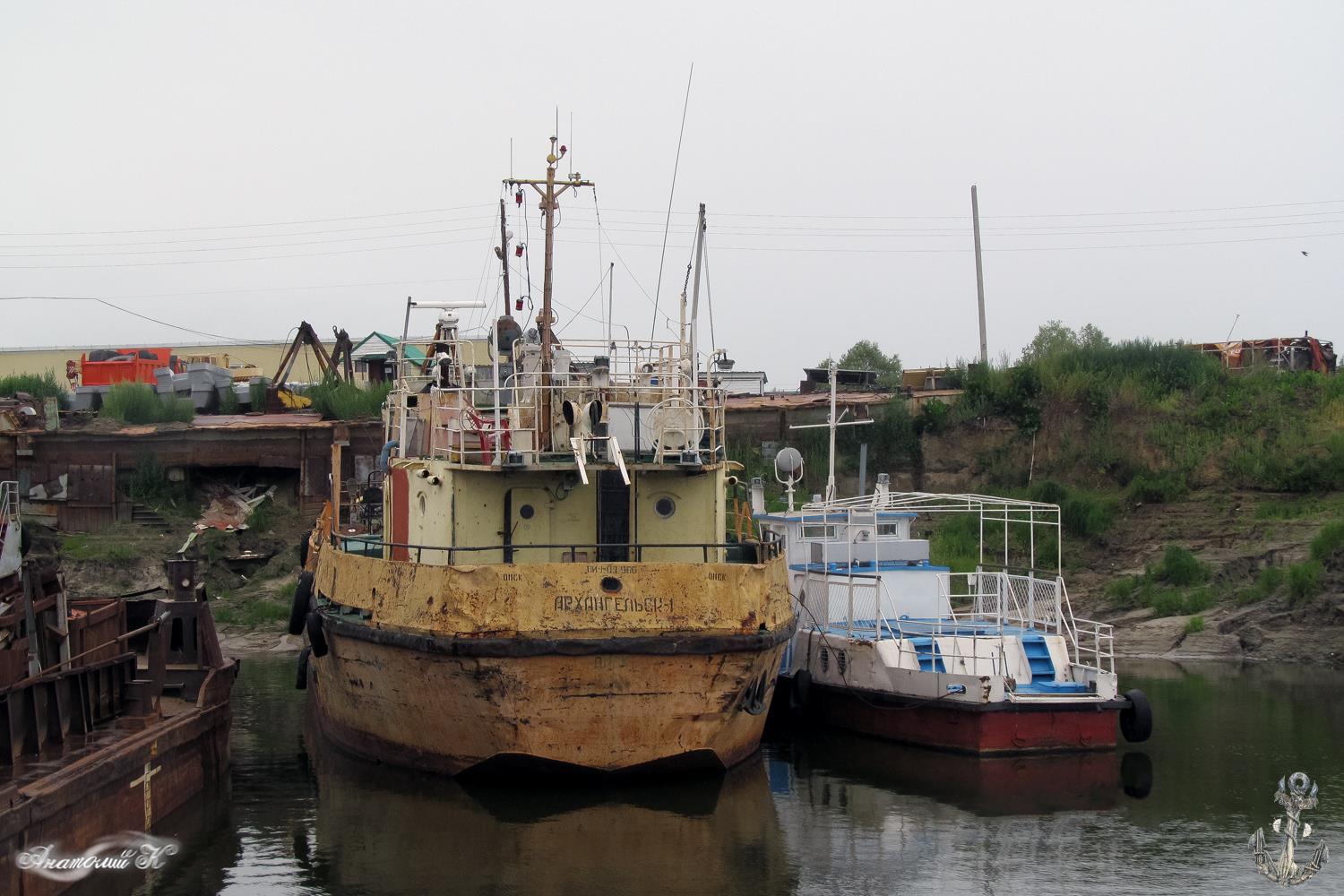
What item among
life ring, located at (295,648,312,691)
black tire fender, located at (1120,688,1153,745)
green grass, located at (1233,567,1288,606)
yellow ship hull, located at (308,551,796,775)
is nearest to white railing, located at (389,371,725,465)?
yellow ship hull, located at (308,551,796,775)

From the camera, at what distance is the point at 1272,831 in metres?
13.5

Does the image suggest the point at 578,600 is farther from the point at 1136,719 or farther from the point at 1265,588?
the point at 1265,588

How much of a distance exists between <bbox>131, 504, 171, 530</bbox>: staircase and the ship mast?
55.4 ft

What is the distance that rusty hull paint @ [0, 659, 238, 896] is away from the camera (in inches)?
417

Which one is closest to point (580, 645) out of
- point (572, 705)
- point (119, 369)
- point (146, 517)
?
point (572, 705)

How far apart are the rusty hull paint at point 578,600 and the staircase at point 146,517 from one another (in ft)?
61.0

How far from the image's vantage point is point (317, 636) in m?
16.6

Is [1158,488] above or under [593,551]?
above

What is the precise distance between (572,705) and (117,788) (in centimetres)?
427

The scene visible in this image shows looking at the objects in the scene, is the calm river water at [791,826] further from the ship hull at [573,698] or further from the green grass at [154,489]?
the green grass at [154,489]

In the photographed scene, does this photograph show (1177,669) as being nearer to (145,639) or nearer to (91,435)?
(145,639)

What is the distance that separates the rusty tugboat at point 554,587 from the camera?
537 inches

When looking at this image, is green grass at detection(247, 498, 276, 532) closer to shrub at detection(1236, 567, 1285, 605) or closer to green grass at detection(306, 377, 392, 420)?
green grass at detection(306, 377, 392, 420)

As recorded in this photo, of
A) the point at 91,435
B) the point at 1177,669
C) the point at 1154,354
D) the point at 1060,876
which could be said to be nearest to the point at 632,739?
the point at 1060,876
